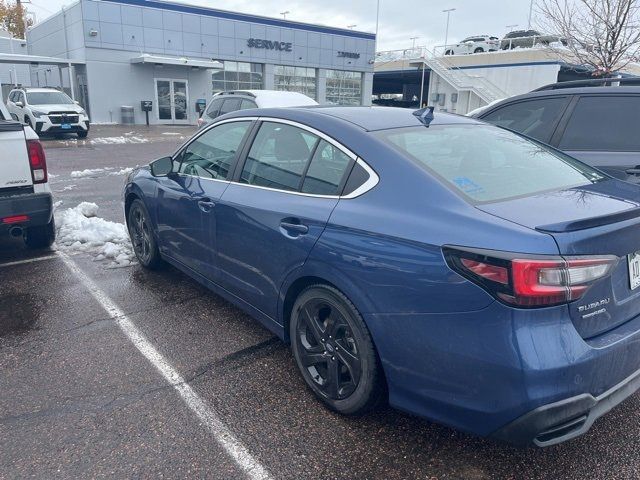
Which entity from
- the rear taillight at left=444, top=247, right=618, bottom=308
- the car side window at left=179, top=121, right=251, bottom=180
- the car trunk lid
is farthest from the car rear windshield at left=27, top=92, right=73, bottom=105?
the rear taillight at left=444, top=247, right=618, bottom=308

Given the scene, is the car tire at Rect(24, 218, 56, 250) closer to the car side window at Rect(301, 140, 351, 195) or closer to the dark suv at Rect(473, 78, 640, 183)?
the car side window at Rect(301, 140, 351, 195)

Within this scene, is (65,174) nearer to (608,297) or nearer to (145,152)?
(145,152)

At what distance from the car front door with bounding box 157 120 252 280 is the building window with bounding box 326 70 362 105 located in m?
34.1

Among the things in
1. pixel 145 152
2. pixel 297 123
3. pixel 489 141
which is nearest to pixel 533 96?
pixel 489 141

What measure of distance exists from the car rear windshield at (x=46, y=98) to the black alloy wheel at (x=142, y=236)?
55.3 ft

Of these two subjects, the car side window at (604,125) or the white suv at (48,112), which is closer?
the car side window at (604,125)

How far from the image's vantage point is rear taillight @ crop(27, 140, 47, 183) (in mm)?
4945

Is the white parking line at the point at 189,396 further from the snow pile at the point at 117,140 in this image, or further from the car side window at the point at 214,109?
the snow pile at the point at 117,140

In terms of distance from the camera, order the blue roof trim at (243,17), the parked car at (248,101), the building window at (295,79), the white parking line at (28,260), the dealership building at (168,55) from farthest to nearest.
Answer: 1. the building window at (295,79)
2. the blue roof trim at (243,17)
3. the dealership building at (168,55)
4. the parked car at (248,101)
5. the white parking line at (28,260)

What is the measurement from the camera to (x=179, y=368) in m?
3.35

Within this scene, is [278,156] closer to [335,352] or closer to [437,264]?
[335,352]

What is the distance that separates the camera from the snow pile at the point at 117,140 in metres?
18.5

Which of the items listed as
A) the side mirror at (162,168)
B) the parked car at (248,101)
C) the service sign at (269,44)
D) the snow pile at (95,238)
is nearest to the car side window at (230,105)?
the parked car at (248,101)

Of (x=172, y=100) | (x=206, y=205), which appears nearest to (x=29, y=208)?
(x=206, y=205)
